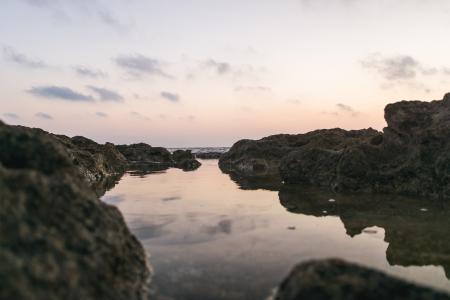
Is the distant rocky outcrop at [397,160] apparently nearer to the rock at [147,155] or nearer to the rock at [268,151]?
the rock at [268,151]

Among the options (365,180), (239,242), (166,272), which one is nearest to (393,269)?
(239,242)

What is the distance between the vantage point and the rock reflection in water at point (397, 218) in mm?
9281

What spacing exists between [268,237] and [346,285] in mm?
5824

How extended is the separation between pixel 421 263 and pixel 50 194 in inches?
303

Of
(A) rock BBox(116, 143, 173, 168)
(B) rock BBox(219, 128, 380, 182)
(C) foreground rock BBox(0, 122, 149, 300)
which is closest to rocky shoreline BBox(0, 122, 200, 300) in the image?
(C) foreground rock BBox(0, 122, 149, 300)

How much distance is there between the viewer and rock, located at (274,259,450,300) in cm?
489

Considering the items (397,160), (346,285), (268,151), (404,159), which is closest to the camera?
(346,285)

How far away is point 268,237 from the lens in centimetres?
1077

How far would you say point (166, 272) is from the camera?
7742mm

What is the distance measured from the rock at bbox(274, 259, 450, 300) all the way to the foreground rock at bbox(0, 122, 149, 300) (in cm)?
259

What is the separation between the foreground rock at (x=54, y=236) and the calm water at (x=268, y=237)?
118cm

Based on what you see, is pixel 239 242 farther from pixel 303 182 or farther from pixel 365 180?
pixel 303 182

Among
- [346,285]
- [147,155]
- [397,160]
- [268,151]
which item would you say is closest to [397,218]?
[397,160]

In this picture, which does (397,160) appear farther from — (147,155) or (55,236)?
(147,155)
